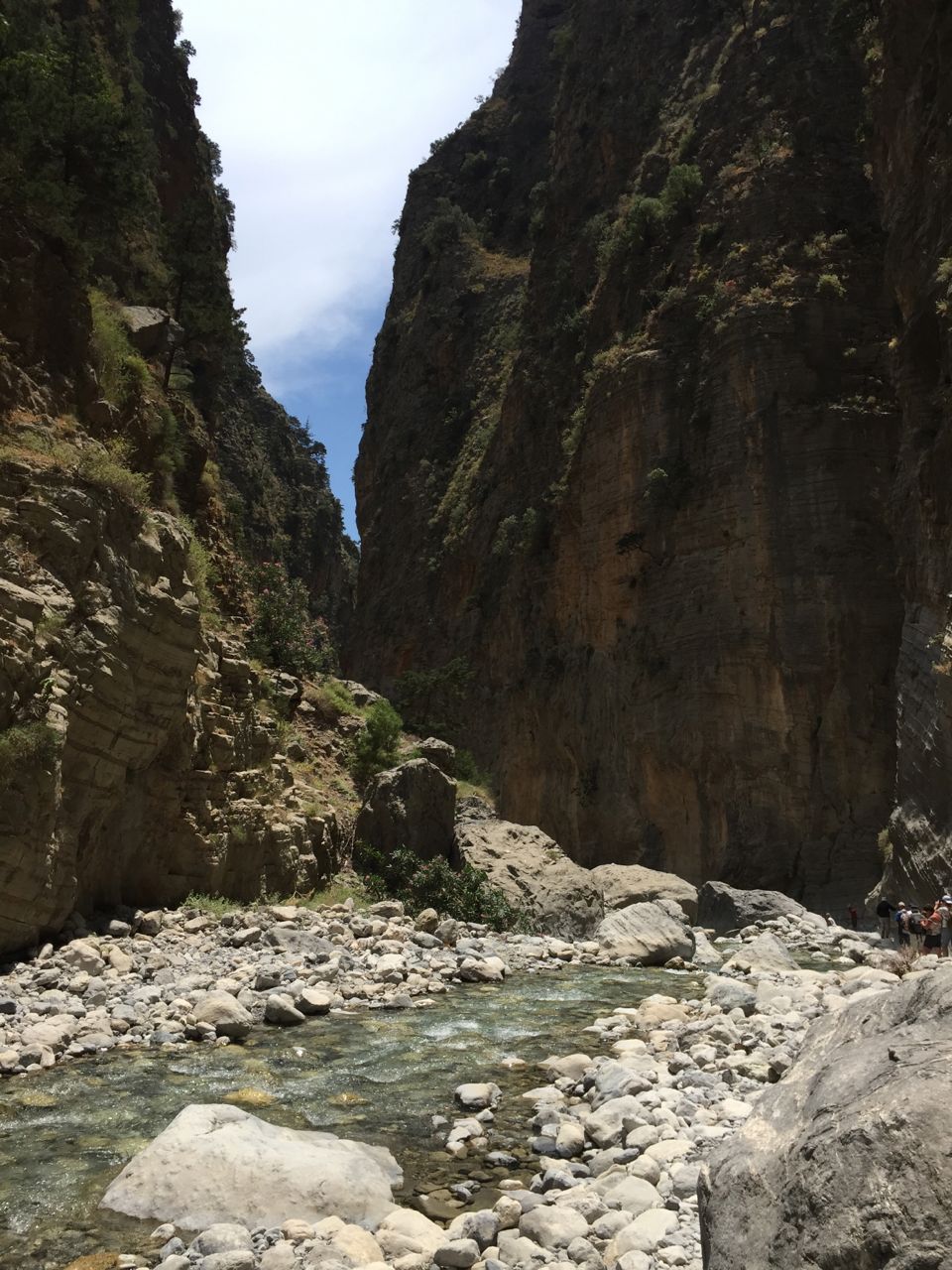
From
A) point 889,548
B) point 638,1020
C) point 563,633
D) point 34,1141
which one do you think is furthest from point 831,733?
point 34,1141

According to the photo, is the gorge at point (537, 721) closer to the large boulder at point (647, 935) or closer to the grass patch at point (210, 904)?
the large boulder at point (647, 935)

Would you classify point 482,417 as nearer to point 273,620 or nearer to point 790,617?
point 790,617

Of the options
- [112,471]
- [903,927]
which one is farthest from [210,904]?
[903,927]

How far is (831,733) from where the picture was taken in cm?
2839

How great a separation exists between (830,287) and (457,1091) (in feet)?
96.9

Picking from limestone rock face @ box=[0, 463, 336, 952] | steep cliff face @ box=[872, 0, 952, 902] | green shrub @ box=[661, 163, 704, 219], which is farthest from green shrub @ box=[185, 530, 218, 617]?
green shrub @ box=[661, 163, 704, 219]

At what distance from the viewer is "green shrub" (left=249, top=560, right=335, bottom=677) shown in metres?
21.2

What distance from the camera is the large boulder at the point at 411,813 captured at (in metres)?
19.8

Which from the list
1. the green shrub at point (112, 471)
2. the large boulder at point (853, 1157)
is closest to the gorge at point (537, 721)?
the large boulder at point (853, 1157)

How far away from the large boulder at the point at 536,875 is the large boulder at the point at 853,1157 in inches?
607

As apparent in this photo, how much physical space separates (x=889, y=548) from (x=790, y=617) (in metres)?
3.43

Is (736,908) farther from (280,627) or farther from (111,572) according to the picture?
(111,572)

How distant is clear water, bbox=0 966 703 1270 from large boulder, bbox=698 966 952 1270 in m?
3.21

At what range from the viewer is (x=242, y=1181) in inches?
215
